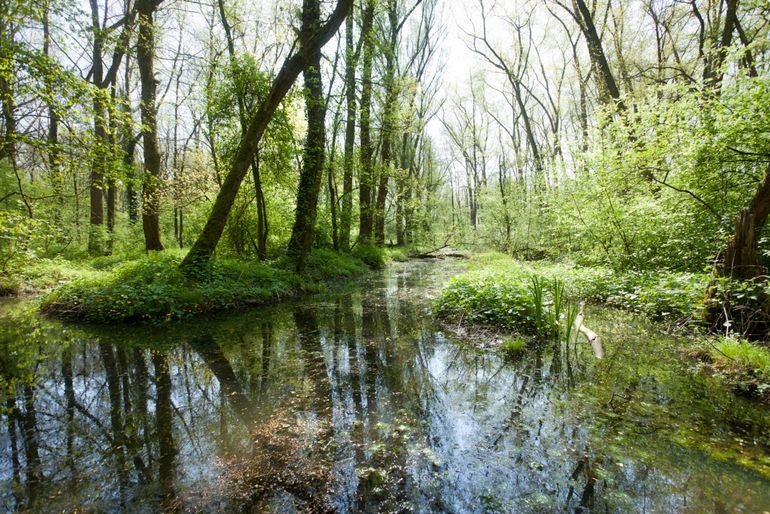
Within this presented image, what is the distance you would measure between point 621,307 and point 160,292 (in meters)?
9.39

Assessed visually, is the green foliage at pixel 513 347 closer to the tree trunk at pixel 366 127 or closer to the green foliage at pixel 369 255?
the tree trunk at pixel 366 127

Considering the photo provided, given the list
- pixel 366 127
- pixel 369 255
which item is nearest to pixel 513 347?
pixel 369 255

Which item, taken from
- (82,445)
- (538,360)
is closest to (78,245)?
(82,445)

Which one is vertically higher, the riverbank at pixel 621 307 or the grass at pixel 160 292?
the grass at pixel 160 292

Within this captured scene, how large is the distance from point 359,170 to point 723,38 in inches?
460

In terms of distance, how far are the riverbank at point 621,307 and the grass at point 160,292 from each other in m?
4.70

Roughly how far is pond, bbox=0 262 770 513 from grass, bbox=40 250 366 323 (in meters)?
1.30

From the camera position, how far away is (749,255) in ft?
16.0

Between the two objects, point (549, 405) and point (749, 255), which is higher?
point (749, 255)

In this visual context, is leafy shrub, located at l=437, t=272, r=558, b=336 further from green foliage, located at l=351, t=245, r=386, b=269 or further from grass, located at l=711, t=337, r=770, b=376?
green foliage, located at l=351, t=245, r=386, b=269

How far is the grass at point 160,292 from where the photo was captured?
6.74 m

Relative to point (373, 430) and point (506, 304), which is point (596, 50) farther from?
point (373, 430)

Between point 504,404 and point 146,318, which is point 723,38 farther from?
point 146,318

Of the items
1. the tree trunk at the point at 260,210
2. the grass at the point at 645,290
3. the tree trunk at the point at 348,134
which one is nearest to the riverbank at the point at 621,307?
the grass at the point at 645,290
